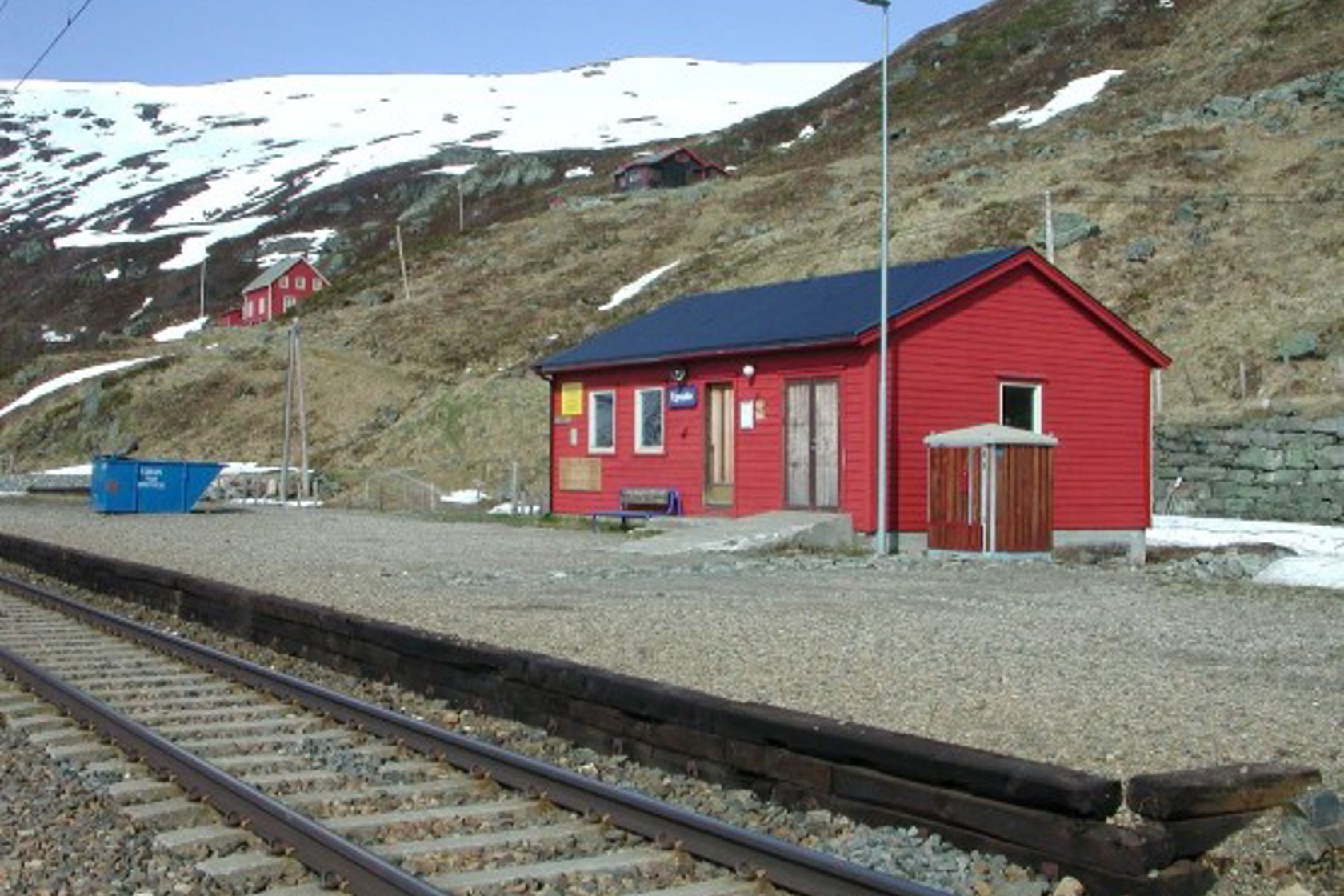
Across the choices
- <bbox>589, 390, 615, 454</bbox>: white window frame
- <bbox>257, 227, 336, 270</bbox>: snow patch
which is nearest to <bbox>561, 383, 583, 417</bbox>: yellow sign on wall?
<bbox>589, 390, 615, 454</bbox>: white window frame

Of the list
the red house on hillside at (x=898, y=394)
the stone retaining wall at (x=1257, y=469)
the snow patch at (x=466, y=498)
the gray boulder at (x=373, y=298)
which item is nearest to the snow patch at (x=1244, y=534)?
the stone retaining wall at (x=1257, y=469)

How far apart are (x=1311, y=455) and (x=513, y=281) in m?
44.9

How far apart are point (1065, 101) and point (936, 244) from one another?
3145 cm

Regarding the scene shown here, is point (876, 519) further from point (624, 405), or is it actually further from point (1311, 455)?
point (1311, 455)

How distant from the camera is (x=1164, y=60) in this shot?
252 ft

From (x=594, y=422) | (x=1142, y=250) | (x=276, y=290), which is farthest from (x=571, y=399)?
(x=276, y=290)

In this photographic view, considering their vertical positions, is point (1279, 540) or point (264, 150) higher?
point (264, 150)

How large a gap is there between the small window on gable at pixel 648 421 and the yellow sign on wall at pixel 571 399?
198 centimetres

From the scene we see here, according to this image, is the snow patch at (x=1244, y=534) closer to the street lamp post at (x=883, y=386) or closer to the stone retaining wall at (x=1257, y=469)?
the stone retaining wall at (x=1257, y=469)

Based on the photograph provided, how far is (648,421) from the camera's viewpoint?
26.8 meters

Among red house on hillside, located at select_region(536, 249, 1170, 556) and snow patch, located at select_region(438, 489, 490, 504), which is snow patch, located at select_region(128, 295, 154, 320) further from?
red house on hillside, located at select_region(536, 249, 1170, 556)

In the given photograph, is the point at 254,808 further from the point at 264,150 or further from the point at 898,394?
the point at 264,150

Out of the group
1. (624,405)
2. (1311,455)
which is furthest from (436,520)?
(1311,455)

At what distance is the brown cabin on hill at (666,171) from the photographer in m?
100
